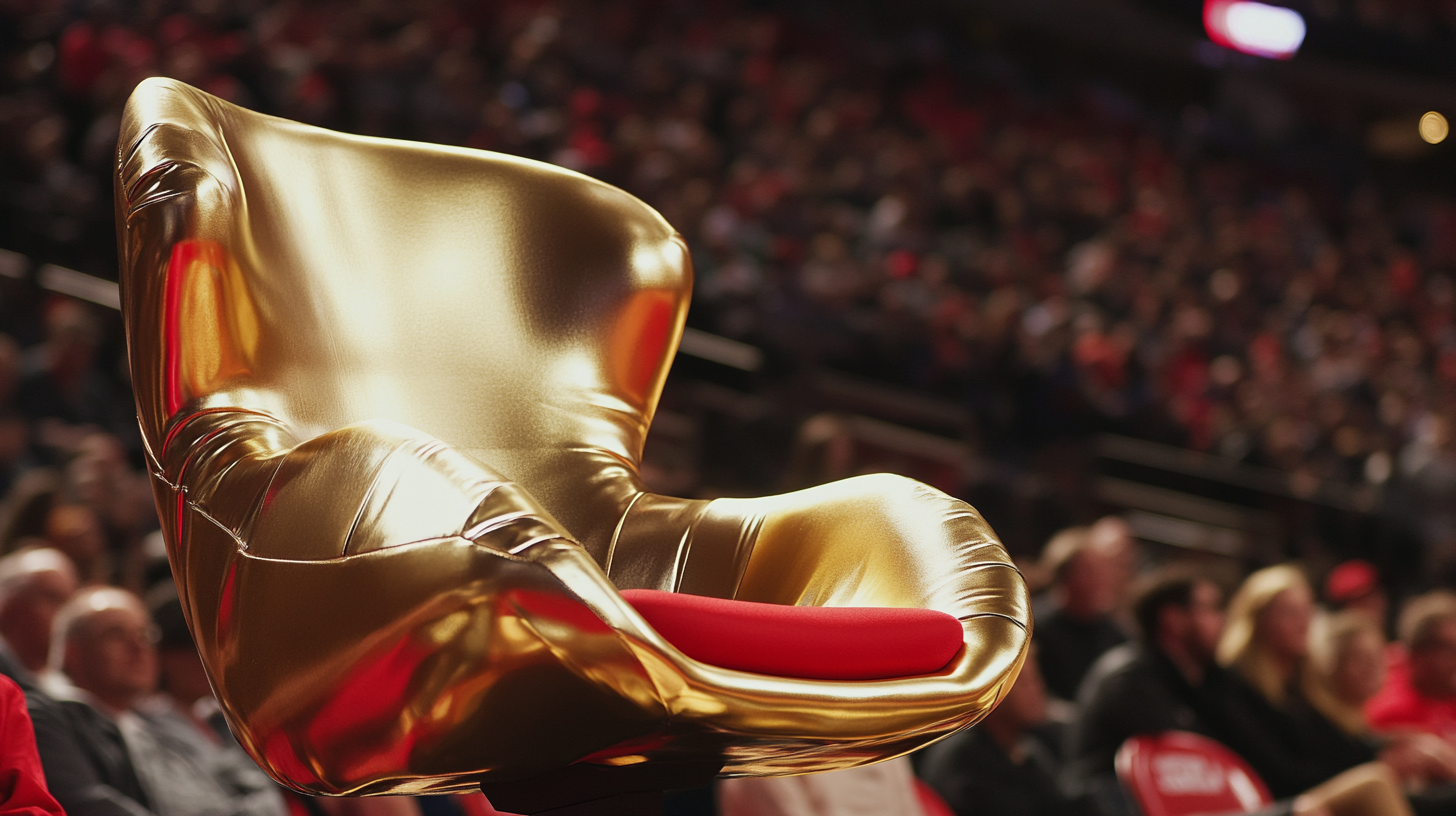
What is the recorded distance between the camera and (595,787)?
1.02m

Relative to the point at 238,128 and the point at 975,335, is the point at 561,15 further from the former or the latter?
the point at 238,128

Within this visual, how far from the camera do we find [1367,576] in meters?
4.89

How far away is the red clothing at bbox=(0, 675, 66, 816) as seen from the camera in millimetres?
1125

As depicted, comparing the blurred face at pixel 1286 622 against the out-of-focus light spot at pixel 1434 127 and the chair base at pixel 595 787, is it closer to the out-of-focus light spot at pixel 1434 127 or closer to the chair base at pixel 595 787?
the chair base at pixel 595 787

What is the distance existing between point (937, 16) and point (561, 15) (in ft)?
15.2

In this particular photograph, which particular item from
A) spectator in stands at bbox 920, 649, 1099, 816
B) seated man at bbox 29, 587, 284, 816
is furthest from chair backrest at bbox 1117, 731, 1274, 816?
seated man at bbox 29, 587, 284, 816

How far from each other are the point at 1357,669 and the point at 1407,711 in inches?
15.1

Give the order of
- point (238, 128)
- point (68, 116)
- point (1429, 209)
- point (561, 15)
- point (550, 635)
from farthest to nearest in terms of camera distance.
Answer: point (1429, 209)
point (561, 15)
point (68, 116)
point (238, 128)
point (550, 635)

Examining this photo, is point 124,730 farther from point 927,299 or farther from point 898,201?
point 898,201

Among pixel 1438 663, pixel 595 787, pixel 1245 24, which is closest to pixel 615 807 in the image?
pixel 595 787

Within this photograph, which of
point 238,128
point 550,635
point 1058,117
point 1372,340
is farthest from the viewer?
point 1058,117

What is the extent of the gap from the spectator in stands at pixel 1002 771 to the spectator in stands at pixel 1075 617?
27.5 inches

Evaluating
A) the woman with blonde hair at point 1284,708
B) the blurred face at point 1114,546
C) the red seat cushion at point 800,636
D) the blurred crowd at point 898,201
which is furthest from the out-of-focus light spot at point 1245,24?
the red seat cushion at point 800,636

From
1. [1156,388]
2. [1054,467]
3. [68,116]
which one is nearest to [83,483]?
[68,116]
